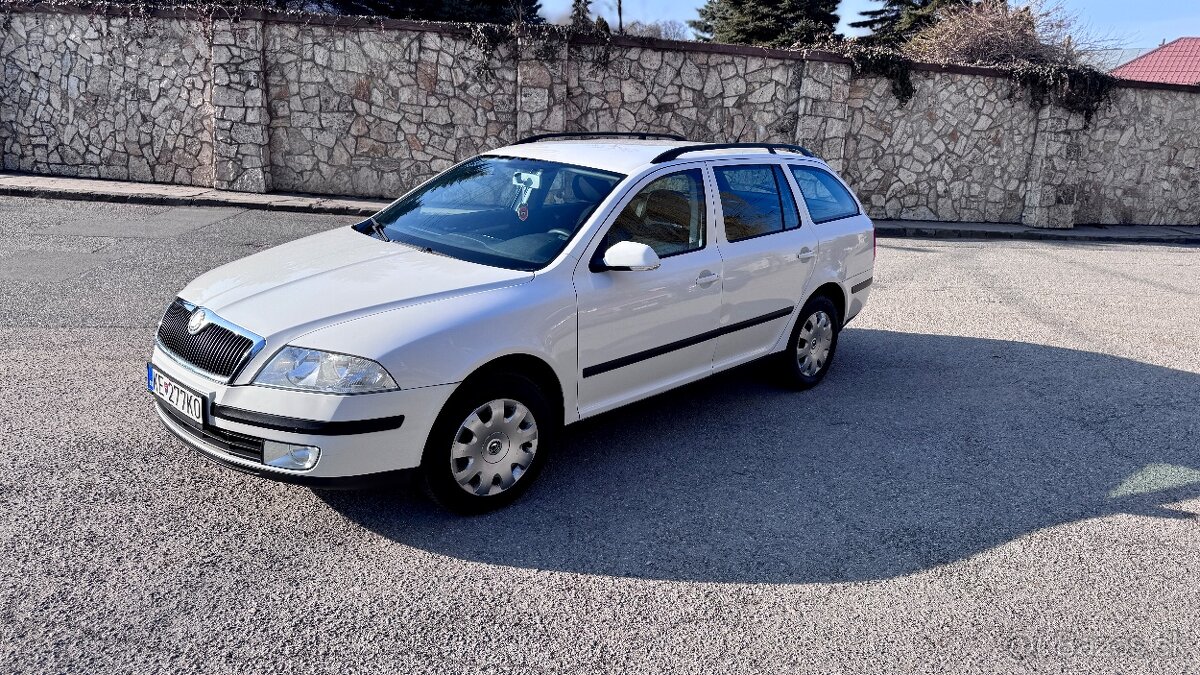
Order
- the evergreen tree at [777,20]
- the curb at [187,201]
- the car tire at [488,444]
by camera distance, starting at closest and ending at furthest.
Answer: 1. the car tire at [488,444]
2. the curb at [187,201]
3. the evergreen tree at [777,20]

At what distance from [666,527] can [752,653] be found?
3.21ft

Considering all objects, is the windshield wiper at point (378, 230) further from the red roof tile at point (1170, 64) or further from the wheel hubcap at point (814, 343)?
the red roof tile at point (1170, 64)

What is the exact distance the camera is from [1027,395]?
6.46 m

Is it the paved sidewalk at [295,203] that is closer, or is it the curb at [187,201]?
the curb at [187,201]

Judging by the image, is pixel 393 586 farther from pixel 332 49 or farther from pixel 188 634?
pixel 332 49

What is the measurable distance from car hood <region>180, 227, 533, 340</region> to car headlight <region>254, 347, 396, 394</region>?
0.40ft

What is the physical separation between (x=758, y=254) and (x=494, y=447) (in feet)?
7.27

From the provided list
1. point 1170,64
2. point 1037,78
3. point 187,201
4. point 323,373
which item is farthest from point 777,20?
point 323,373

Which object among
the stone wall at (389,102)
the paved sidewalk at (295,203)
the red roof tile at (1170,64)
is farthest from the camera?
the red roof tile at (1170,64)

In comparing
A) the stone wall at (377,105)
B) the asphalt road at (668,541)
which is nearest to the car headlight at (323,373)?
the asphalt road at (668,541)

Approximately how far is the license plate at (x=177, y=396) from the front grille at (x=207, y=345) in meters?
0.12

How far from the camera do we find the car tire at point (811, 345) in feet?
20.1

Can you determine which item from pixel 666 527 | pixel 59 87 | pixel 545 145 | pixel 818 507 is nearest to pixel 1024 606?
pixel 818 507

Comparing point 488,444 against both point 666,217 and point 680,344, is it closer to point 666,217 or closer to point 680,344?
point 680,344
